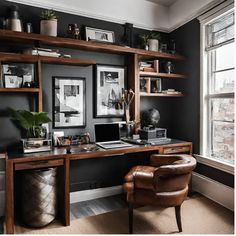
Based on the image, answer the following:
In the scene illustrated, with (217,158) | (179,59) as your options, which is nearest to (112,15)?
(179,59)

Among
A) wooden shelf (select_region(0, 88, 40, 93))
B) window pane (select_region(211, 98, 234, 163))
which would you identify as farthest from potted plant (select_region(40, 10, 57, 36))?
window pane (select_region(211, 98, 234, 163))

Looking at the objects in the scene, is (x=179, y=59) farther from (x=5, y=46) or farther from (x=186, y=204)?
(x=5, y=46)

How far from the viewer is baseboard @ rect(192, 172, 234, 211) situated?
8.41ft

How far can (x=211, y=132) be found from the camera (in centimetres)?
299

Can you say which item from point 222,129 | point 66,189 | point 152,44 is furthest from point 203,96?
point 66,189

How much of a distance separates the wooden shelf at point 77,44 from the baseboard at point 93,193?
1919 mm

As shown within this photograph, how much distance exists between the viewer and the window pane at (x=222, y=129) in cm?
270

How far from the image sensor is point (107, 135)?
280 centimetres

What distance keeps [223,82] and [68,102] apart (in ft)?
6.74

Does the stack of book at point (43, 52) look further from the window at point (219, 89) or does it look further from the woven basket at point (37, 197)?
the window at point (219, 89)

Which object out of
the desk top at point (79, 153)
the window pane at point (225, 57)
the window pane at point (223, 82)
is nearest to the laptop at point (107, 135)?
the desk top at point (79, 153)

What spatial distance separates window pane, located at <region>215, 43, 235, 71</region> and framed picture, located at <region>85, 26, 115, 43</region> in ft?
4.78

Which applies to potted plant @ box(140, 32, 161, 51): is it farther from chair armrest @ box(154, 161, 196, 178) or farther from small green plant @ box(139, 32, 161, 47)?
chair armrest @ box(154, 161, 196, 178)

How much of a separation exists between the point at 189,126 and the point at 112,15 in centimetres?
197
